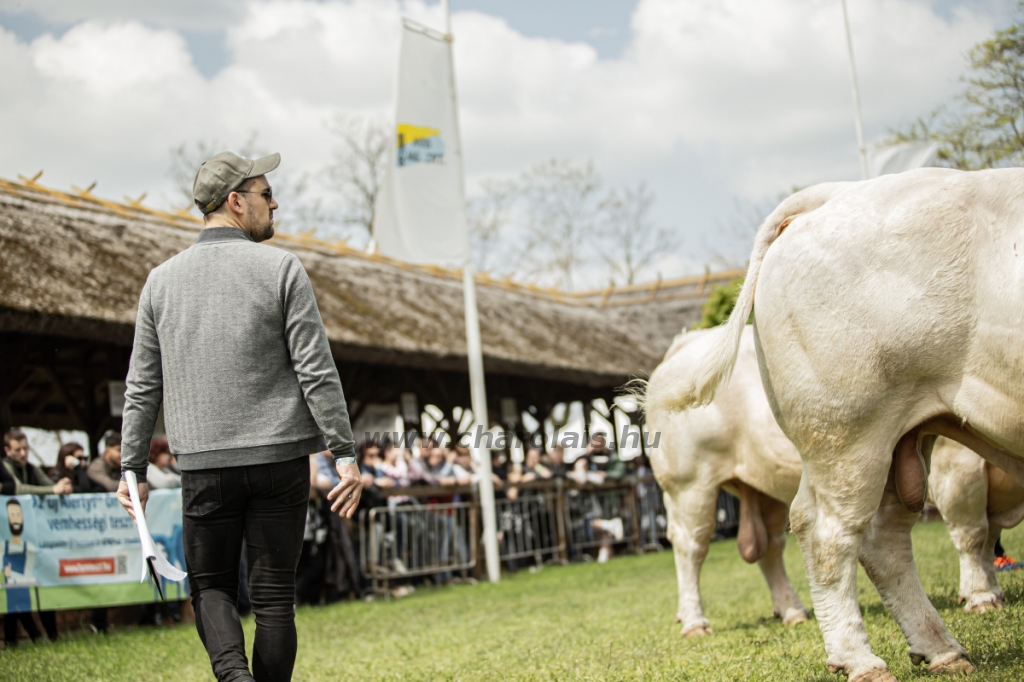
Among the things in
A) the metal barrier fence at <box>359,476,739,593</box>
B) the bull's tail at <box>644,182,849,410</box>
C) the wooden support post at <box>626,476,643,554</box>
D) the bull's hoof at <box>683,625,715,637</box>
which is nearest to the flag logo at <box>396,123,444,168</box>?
the metal barrier fence at <box>359,476,739,593</box>

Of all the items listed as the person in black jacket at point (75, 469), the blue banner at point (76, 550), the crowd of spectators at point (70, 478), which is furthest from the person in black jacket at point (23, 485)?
the person in black jacket at point (75, 469)

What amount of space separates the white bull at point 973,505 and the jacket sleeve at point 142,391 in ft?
14.7

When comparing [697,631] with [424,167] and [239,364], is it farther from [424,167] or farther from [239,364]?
[424,167]

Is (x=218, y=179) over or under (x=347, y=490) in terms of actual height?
over

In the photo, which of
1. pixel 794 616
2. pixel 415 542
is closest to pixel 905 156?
pixel 415 542

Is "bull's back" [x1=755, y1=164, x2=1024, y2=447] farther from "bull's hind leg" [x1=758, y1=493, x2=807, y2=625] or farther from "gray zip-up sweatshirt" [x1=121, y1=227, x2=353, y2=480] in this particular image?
"bull's hind leg" [x1=758, y1=493, x2=807, y2=625]

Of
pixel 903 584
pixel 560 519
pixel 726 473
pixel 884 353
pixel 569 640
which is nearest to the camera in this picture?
pixel 884 353

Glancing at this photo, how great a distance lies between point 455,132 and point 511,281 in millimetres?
9573

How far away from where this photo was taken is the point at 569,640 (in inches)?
259

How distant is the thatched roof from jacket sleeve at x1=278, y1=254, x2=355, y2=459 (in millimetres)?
3139

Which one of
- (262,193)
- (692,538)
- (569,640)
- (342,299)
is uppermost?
(342,299)

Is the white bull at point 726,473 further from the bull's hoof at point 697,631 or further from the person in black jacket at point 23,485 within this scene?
the person in black jacket at point 23,485

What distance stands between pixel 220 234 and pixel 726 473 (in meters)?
4.09

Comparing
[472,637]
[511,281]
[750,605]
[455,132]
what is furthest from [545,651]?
[511,281]
